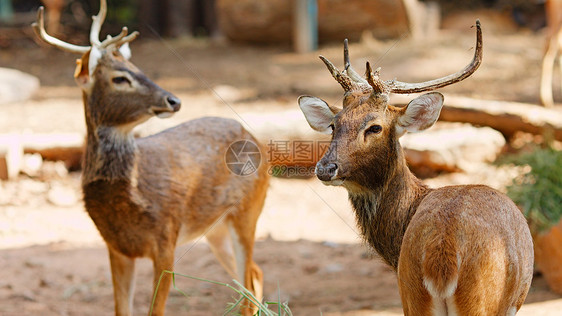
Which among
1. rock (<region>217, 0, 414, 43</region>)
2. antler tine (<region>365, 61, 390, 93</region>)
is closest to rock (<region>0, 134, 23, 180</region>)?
antler tine (<region>365, 61, 390, 93</region>)

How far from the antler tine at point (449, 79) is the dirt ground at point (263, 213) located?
41.6 inches

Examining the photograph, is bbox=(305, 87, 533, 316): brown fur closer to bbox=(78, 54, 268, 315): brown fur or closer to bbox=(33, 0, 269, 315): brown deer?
bbox=(33, 0, 269, 315): brown deer

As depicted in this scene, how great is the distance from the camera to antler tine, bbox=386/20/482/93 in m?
3.73

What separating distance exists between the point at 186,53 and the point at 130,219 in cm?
1189

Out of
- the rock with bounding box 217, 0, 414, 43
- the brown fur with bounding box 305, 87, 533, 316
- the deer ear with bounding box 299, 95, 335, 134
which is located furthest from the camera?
the rock with bounding box 217, 0, 414, 43

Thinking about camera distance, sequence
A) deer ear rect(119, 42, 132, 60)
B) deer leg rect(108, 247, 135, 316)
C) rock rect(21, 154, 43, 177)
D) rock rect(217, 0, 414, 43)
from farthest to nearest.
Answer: rock rect(217, 0, 414, 43)
rock rect(21, 154, 43, 177)
deer ear rect(119, 42, 132, 60)
deer leg rect(108, 247, 135, 316)

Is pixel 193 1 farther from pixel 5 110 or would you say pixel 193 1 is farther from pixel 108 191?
pixel 108 191

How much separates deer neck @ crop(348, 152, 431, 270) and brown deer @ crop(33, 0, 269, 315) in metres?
1.36

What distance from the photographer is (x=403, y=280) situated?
336cm

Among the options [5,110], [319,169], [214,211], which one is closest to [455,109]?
[214,211]

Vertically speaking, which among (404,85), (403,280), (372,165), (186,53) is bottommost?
(186,53)

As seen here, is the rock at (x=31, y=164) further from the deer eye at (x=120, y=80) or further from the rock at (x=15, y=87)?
the deer eye at (x=120, y=80)

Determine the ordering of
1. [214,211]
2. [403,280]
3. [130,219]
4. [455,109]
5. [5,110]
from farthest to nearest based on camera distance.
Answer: [5,110] → [455,109] → [214,211] → [130,219] → [403,280]

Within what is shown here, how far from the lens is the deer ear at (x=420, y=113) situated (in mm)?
3879
